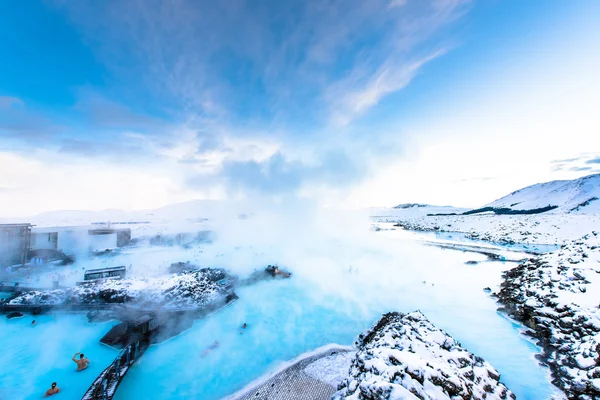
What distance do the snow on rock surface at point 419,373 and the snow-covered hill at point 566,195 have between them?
109m

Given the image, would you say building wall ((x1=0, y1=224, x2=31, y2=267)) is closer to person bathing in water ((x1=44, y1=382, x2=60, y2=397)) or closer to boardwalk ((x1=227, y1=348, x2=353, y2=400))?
person bathing in water ((x1=44, y1=382, x2=60, y2=397))

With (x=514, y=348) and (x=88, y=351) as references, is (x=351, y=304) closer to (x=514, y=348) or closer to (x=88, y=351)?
(x=514, y=348)

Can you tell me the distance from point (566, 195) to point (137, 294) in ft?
536

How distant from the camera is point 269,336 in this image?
16609mm

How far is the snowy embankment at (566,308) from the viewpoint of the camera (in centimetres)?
1096

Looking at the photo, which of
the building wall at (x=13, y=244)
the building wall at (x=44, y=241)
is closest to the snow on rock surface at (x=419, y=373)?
the building wall at (x=13, y=244)

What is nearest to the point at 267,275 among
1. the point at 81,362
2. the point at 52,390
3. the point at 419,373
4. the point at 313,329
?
the point at 313,329

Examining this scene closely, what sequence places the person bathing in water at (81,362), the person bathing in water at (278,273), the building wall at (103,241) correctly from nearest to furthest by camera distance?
1. the person bathing in water at (81,362)
2. the person bathing in water at (278,273)
3. the building wall at (103,241)

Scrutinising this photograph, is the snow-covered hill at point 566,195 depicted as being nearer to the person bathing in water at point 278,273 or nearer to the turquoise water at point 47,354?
the person bathing in water at point 278,273

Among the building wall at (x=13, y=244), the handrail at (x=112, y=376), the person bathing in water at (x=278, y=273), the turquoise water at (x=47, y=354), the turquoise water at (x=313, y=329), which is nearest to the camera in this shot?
the handrail at (x=112, y=376)

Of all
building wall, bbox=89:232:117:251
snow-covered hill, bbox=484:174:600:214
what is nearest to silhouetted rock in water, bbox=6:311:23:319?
building wall, bbox=89:232:117:251

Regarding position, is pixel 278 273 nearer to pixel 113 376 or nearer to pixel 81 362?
pixel 81 362

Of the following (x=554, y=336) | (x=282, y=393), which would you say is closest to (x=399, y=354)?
(x=282, y=393)

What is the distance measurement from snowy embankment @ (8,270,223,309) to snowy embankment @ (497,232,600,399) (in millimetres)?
22229
